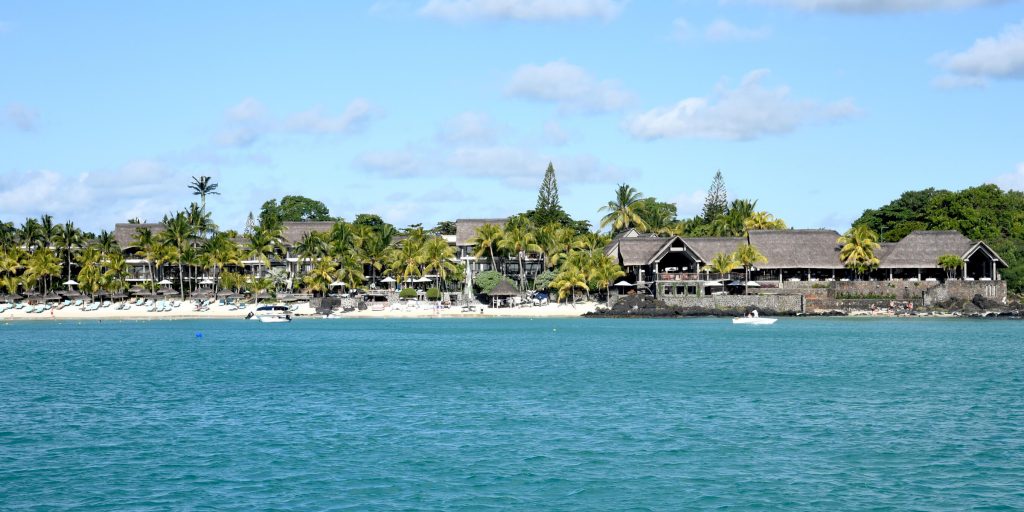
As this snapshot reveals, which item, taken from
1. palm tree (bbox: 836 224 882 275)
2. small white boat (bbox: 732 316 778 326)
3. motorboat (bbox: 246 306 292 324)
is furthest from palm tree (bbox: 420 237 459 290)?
palm tree (bbox: 836 224 882 275)

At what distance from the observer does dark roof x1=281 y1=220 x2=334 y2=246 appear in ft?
344

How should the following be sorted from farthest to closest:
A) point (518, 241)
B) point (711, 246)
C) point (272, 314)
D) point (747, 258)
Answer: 1. point (518, 241)
2. point (711, 246)
3. point (747, 258)
4. point (272, 314)

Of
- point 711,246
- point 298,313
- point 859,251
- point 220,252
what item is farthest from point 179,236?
point 859,251

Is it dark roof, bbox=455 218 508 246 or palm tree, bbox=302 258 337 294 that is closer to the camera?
palm tree, bbox=302 258 337 294

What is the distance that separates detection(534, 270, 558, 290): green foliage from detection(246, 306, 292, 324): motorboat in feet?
75.8

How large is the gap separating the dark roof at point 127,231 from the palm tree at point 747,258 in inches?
2287

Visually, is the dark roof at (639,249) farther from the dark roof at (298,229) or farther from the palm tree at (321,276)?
the dark roof at (298,229)

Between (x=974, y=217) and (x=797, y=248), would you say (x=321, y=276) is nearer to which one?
(x=797, y=248)

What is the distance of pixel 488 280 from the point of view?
92.5 m

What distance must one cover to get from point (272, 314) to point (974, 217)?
6454 cm

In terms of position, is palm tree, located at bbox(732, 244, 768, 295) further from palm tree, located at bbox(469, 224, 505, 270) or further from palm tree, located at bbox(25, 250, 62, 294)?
palm tree, located at bbox(25, 250, 62, 294)

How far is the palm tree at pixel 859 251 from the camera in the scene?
274 feet

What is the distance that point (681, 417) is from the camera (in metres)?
29.1

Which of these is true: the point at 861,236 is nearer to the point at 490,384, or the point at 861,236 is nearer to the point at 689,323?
the point at 689,323
